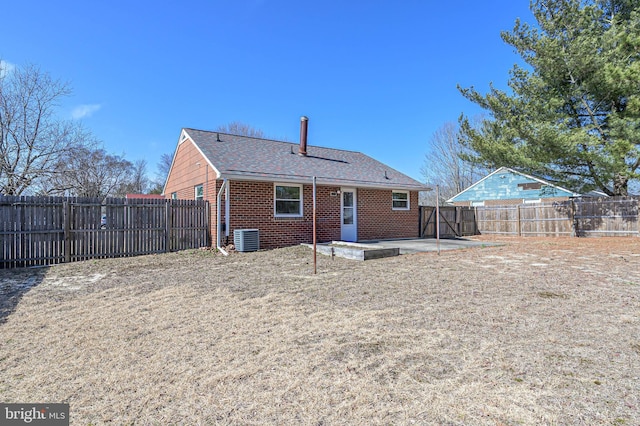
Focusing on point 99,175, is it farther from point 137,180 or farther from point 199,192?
point 199,192

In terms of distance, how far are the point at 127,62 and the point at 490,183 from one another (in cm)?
2278

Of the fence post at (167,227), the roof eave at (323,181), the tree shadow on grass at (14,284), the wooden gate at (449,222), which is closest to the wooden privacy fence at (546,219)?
the wooden gate at (449,222)

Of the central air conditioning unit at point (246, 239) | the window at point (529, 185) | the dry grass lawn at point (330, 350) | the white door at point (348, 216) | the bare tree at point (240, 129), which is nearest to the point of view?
the dry grass lawn at point (330, 350)

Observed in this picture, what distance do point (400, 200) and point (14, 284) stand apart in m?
13.1

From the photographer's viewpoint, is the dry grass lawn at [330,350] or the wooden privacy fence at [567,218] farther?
the wooden privacy fence at [567,218]

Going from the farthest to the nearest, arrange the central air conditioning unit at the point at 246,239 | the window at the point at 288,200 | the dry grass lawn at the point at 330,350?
the window at the point at 288,200 → the central air conditioning unit at the point at 246,239 → the dry grass lawn at the point at 330,350

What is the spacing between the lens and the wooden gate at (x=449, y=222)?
16.1 m

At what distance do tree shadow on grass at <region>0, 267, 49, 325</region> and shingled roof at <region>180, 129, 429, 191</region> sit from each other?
5.10 meters

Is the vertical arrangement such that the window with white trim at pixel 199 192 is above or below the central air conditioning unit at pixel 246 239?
above

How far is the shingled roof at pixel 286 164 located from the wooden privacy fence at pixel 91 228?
1.86 meters

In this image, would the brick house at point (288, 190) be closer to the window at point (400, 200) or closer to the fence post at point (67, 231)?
the window at point (400, 200)

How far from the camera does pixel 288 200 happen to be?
469 inches

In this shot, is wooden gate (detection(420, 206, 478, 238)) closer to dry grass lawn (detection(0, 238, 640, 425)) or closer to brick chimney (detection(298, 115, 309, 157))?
brick chimney (detection(298, 115, 309, 157))

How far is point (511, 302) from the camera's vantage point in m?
4.54
